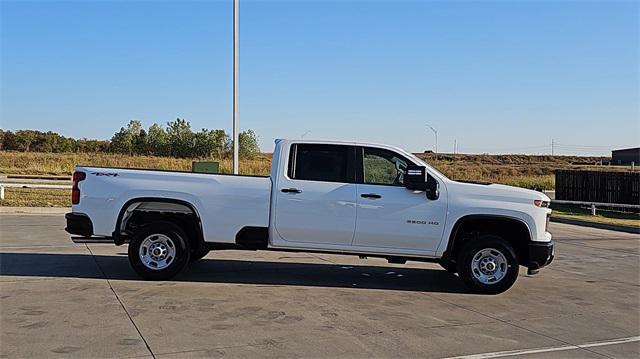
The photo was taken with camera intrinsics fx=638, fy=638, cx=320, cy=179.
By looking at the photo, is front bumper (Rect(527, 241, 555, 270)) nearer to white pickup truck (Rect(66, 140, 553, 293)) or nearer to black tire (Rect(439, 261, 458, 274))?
white pickup truck (Rect(66, 140, 553, 293))

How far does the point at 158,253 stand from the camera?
29.1ft

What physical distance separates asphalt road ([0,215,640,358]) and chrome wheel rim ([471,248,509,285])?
0.28 metres

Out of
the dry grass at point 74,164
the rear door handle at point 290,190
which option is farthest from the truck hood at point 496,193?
the dry grass at point 74,164

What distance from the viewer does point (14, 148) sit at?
3632 inches

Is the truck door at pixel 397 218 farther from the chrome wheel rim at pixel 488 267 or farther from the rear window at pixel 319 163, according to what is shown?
the chrome wheel rim at pixel 488 267

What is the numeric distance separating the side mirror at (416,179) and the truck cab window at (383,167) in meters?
0.16

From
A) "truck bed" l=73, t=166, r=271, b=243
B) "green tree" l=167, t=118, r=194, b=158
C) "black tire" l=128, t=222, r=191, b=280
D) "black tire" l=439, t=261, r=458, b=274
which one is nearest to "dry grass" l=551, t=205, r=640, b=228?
"black tire" l=439, t=261, r=458, b=274

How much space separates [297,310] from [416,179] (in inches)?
98.9

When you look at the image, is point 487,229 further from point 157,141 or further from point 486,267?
point 157,141

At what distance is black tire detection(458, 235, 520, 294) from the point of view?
28.8 feet

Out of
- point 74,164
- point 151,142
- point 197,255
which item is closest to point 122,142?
point 151,142

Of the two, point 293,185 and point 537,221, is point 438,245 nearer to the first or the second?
point 537,221

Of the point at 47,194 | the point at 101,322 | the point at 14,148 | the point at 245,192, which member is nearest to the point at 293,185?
the point at 245,192

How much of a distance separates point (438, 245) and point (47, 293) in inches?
201
